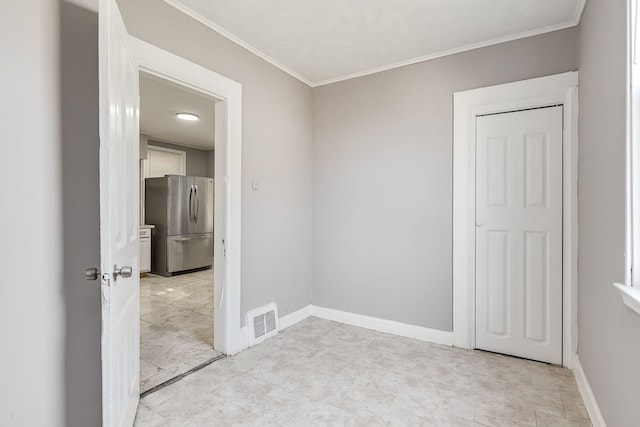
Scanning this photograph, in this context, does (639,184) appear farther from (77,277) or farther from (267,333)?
(267,333)

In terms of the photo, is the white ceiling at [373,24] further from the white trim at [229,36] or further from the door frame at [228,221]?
the door frame at [228,221]

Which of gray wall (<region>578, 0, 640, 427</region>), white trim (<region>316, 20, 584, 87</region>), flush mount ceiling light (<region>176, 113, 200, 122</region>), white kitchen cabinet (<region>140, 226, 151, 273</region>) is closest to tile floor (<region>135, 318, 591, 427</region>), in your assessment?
gray wall (<region>578, 0, 640, 427</region>)

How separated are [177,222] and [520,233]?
16.8 ft

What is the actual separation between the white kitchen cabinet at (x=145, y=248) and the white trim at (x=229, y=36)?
380 cm

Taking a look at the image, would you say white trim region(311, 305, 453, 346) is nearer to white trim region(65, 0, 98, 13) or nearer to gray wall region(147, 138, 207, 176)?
white trim region(65, 0, 98, 13)

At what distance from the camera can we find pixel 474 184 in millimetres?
2609

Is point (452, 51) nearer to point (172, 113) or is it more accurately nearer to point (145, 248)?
point (172, 113)

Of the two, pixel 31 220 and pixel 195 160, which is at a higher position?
pixel 195 160

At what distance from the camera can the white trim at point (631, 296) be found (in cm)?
110

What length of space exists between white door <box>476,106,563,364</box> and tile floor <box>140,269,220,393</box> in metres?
2.26

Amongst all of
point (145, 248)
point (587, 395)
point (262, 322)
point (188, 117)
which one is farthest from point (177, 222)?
point (587, 395)

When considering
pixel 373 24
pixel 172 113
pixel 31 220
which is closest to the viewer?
pixel 31 220

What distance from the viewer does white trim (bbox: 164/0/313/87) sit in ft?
6.93

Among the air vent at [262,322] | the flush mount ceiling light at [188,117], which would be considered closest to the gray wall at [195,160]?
the flush mount ceiling light at [188,117]
